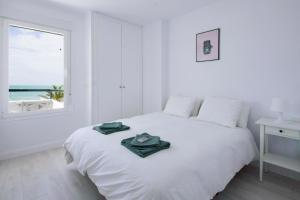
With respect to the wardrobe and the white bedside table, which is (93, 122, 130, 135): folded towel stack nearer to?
the wardrobe

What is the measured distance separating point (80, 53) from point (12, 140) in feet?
6.10

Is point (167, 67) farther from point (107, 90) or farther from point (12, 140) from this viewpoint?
point (12, 140)

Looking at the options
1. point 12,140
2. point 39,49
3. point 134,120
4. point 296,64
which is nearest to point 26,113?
point 12,140

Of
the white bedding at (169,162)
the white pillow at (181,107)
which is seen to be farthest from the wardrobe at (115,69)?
the white bedding at (169,162)

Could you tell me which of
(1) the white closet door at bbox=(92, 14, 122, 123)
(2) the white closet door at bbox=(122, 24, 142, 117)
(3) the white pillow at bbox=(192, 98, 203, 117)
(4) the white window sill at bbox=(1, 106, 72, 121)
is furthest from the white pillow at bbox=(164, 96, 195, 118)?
(4) the white window sill at bbox=(1, 106, 72, 121)

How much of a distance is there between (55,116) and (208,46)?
9.84ft

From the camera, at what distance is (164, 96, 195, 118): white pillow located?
2821 millimetres

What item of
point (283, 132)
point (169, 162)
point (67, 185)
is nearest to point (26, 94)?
point (67, 185)

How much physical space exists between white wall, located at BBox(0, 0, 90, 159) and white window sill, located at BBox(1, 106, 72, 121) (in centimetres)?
4

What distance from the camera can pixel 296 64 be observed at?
6.68 ft

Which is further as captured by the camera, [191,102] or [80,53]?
[80,53]

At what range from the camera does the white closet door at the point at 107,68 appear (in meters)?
3.23

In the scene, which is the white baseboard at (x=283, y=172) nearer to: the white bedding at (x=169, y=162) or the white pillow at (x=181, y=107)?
the white bedding at (x=169, y=162)

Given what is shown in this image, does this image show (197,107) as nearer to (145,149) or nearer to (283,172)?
(283,172)
